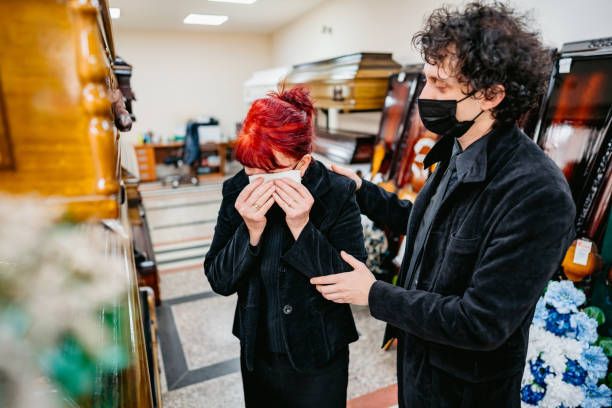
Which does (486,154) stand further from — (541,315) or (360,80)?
(360,80)

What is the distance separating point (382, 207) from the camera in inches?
59.0

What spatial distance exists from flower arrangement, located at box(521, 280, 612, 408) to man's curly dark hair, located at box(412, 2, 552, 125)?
124 cm

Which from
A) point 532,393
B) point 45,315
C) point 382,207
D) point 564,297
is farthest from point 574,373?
point 45,315

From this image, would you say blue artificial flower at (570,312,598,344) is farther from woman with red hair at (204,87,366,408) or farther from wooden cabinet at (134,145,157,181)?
wooden cabinet at (134,145,157,181)

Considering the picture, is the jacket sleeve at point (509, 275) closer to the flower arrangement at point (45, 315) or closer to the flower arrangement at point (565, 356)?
the flower arrangement at point (45, 315)

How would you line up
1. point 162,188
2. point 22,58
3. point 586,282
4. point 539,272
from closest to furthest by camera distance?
point 22,58 < point 539,272 < point 586,282 < point 162,188

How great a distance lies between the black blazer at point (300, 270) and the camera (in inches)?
45.2

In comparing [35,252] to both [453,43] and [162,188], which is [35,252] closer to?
[453,43]

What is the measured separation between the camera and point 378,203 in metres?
1.50

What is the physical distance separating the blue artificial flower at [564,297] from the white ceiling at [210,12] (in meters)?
4.13

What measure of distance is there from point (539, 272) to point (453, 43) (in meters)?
0.60

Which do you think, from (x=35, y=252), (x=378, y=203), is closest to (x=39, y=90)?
(x=35, y=252)

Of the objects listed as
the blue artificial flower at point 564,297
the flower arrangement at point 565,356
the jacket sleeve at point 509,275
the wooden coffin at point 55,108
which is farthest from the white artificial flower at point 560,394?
the wooden coffin at point 55,108

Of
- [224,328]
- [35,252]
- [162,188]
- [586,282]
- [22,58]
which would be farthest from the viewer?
[162,188]
